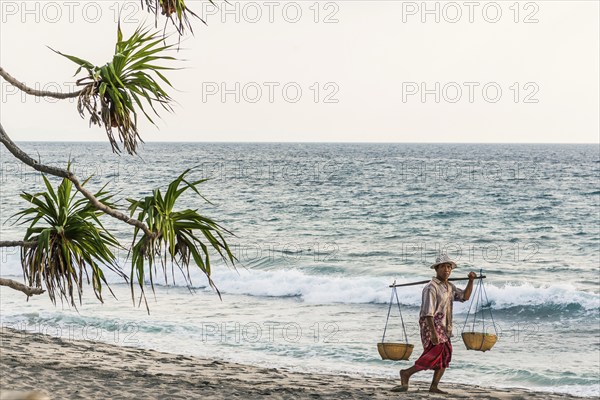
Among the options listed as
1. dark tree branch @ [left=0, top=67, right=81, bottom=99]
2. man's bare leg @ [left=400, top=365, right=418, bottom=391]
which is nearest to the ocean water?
dark tree branch @ [left=0, top=67, right=81, bottom=99]

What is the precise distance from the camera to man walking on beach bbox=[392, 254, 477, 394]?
8.04 m

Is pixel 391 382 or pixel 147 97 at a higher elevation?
pixel 147 97

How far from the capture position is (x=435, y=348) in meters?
8.26

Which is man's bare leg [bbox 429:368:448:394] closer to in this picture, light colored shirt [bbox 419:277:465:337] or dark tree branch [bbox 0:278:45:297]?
light colored shirt [bbox 419:277:465:337]

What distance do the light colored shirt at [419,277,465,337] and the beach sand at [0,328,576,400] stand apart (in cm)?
130

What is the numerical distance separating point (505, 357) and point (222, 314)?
5.61 metres

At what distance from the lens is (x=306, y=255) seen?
26297 millimetres

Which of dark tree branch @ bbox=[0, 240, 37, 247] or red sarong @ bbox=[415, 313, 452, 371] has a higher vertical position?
dark tree branch @ bbox=[0, 240, 37, 247]

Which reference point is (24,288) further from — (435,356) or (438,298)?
(435,356)

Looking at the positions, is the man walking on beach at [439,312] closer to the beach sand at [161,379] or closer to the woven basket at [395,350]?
the woven basket at [395,350]

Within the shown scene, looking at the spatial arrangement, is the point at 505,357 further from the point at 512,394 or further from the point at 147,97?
the point at 147,97

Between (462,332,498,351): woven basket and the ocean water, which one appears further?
the ocean water

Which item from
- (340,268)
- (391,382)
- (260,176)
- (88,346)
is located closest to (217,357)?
(88,346)

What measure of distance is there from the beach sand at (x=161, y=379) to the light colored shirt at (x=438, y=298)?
51.2 inches
